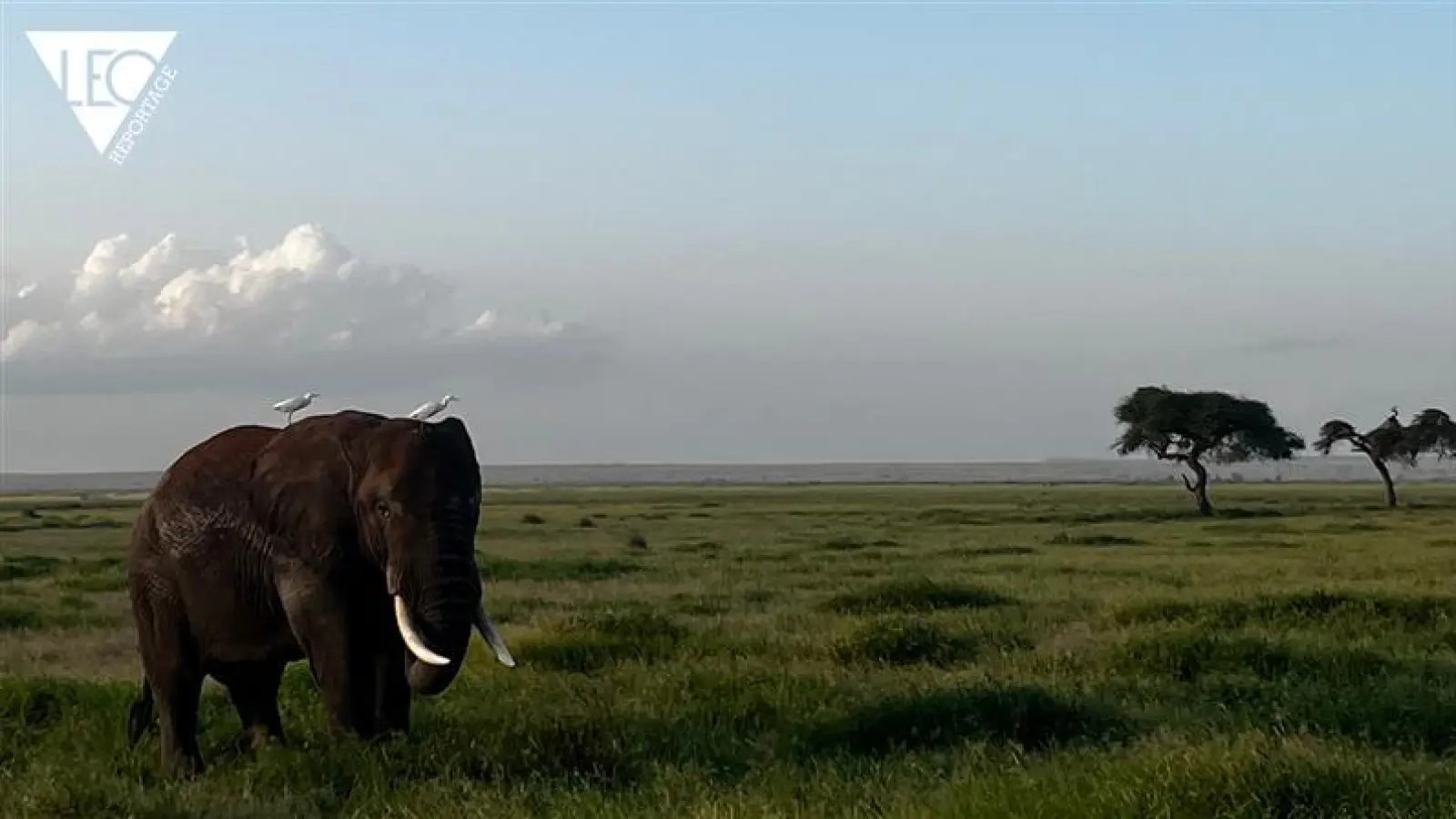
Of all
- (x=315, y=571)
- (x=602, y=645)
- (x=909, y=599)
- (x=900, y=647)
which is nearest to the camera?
(x=315, y=571)

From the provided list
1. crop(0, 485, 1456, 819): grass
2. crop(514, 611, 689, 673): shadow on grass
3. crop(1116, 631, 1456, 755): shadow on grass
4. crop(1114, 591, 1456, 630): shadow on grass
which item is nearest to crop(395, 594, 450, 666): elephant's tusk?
crop(0, 485, 1456, 819): grass

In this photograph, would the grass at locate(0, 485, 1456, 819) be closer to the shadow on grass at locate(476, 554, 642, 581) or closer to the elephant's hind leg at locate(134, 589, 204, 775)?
the elephant's hind leg at locate(134, 589, 204, 775)

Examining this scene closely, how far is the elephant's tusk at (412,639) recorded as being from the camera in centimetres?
812

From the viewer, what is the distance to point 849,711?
9961 millimetres

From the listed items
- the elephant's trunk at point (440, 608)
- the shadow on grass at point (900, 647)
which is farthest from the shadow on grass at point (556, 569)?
the elephant's trunk at point (440, 608)

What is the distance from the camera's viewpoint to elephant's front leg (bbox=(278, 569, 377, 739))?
8.51 metres

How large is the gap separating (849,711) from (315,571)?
133 inches

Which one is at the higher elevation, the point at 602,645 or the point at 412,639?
the point at 412,639

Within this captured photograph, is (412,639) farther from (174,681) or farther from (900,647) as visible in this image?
(900,647)

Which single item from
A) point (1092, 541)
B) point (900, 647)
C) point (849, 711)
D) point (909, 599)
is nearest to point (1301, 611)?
point (909, 599)

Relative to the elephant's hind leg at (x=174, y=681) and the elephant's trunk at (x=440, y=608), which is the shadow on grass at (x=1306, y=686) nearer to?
the elephant's trunk at (x=440, y=608)

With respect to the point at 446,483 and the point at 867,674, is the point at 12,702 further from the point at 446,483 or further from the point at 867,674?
the point at 867,674

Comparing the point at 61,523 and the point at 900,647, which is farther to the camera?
the point at 61,523

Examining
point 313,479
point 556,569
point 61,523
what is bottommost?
point 61,523
